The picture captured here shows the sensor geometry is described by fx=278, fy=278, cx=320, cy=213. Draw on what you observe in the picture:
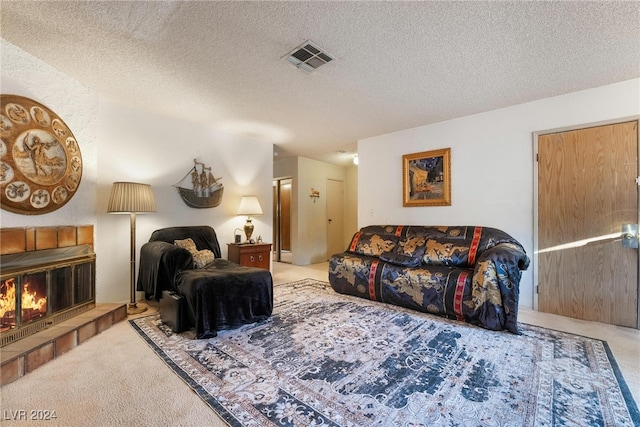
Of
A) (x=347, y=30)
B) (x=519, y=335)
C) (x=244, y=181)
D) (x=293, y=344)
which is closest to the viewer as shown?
(x=347, y=30)

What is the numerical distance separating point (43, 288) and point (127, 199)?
1.00 metres

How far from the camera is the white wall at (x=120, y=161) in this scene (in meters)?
2.32

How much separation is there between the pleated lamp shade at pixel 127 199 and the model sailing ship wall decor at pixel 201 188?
0.82 metres

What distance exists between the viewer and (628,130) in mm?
2615

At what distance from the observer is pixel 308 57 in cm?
220

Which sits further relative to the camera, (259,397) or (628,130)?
(628,130)

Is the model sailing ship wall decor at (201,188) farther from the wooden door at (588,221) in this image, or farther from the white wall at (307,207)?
the wooden door at (588,221)

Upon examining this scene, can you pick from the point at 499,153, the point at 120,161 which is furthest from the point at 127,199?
the point at 499,153

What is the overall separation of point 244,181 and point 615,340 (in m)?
4.53

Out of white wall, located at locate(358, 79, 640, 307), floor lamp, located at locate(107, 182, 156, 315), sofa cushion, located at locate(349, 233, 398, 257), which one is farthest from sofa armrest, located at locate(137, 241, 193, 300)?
white wall, located at locate(358, 79, 640, 307)

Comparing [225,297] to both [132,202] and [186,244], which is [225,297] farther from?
[132,202]

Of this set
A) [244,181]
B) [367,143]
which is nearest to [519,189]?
[367,143]

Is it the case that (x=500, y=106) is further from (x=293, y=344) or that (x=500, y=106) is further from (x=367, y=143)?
(x=293, y=344)

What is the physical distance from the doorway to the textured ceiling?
3.46m
